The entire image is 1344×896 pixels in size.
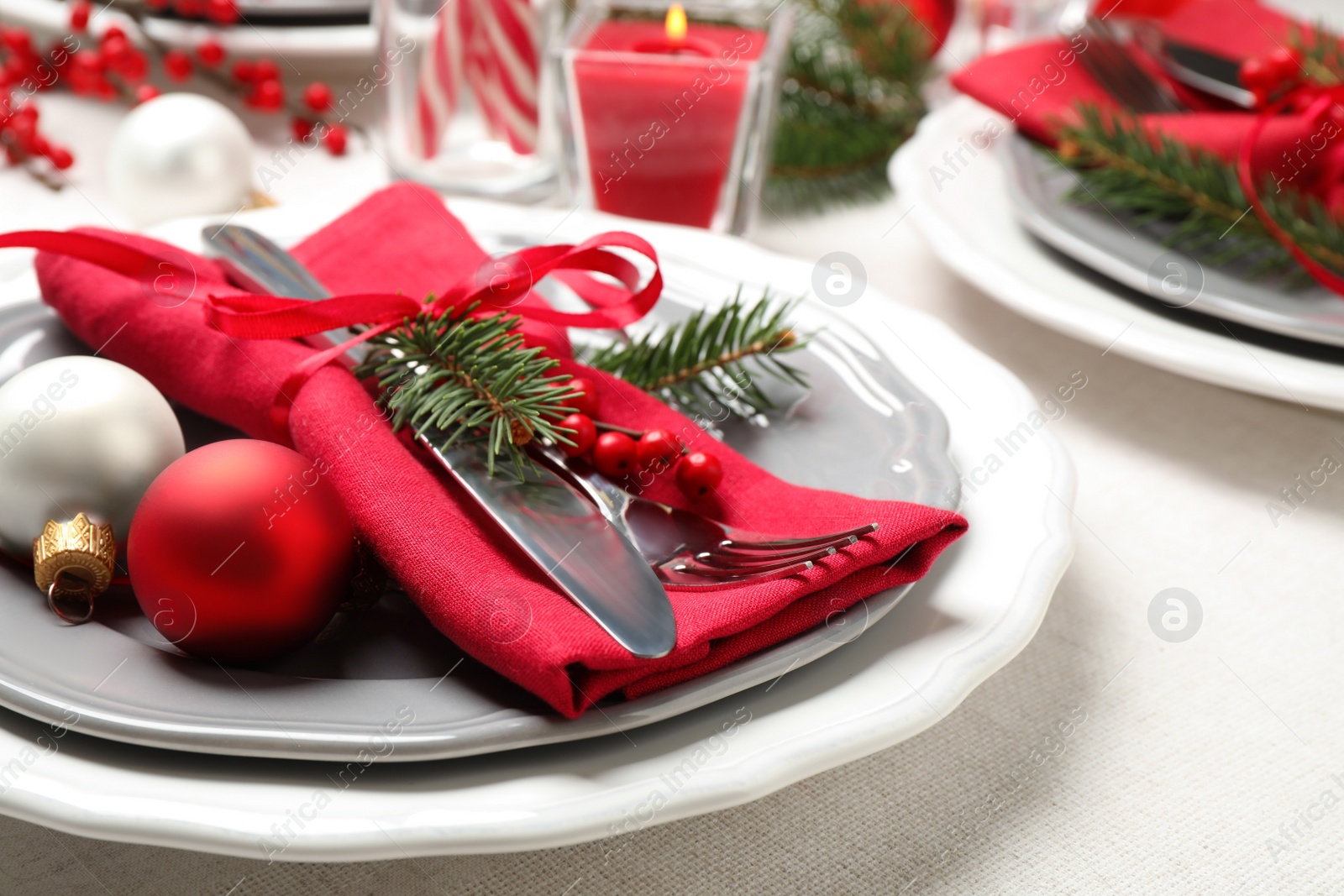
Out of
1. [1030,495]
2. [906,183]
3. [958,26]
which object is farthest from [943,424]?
[958,26]

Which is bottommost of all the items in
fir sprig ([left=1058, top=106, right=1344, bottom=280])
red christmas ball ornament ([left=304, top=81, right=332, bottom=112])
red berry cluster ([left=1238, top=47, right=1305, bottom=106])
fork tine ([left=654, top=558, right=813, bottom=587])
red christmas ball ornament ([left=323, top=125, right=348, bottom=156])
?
red christmas ball ornament ([left=323, top=125, right=348, bottom=156])

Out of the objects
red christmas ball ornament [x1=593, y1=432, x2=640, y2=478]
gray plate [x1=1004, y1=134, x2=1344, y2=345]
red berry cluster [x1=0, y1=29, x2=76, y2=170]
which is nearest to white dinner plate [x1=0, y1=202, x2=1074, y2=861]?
red christmas ball ornament [x1=593, y1=432, x2=640, y2=478]

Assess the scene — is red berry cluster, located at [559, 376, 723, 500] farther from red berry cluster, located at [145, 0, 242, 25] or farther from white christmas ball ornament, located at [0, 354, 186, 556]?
red berry cluster, located at [145, 0, 242, 25]

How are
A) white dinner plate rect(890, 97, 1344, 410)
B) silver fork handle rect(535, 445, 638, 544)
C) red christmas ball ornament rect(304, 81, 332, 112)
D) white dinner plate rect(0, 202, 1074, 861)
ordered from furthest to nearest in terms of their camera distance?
red christmas ball ornament rect(304, 81, 332, 112)
white dinner plate rect(890, 97, 1344, 410)
silver fork handle rect(535, 445, 638, 544)
white dinner plate rect(0, 202, 1074, 861)

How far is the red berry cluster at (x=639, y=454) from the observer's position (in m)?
0.44

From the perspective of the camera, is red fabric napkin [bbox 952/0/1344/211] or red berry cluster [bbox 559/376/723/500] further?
red fabric napkin [bbox 952/0/1344/211]

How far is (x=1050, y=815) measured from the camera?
404mm

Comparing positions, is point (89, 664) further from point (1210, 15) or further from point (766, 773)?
point (1210, 15)

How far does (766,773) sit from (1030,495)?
0.19 meters

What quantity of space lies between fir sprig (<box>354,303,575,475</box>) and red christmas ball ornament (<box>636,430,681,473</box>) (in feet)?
0.10

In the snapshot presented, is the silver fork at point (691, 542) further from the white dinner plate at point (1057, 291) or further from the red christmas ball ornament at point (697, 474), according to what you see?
the white dinner plate at point (1057, 291)

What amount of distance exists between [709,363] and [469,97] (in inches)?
17.4

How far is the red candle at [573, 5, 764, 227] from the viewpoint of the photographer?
2.32 feet

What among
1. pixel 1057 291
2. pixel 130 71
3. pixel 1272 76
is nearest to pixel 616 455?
pixel 1057 291
